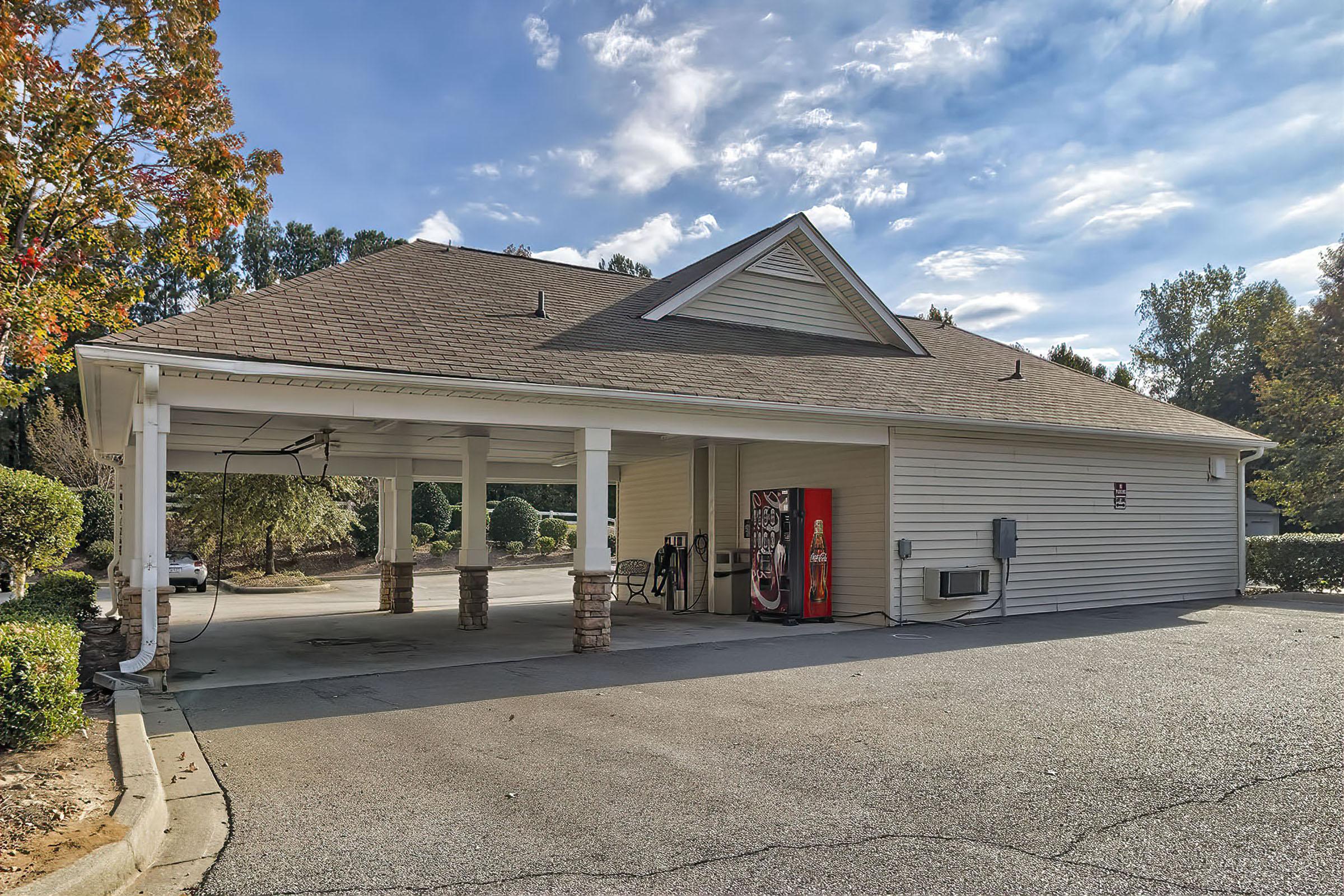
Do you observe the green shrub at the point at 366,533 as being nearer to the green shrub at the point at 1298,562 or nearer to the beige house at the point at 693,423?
the beige house at the point at 693,423

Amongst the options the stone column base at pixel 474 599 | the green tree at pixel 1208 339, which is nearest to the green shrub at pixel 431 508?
the stone column base at pixel 474 599

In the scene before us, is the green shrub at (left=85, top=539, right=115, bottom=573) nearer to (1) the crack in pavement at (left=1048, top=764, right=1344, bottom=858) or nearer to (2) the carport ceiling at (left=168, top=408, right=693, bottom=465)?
(2) the carport ceiling at (left=168, top=408, right=693, bottom=465)

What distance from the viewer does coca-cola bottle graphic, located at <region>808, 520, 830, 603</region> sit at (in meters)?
13.3

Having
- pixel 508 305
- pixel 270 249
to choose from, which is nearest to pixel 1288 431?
pixel 508 305

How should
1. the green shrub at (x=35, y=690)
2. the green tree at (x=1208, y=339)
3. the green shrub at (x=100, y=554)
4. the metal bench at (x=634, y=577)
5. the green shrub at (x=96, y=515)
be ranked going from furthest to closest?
1. the green tree at (x=1208, y=339)
2. the green shrub at (x=96, y=515)
3. the green shrub at (x=100, y=554)
4. the metal bench at (x=634, y=577)
5. the green shrub at (x=35, y=690)

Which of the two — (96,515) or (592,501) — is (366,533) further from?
(592,501)

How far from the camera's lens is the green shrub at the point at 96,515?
27.0 metres

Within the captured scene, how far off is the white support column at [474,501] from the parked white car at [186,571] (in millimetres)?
14480

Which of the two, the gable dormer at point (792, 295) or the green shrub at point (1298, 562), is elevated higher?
the gable dormer at point (792, 295)

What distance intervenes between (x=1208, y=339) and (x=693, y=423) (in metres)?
47.9

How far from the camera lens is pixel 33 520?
41.7ft

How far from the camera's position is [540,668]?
9.48 meters

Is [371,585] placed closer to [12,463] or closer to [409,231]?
[12,463]

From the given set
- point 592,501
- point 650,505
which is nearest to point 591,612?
point 592,501
